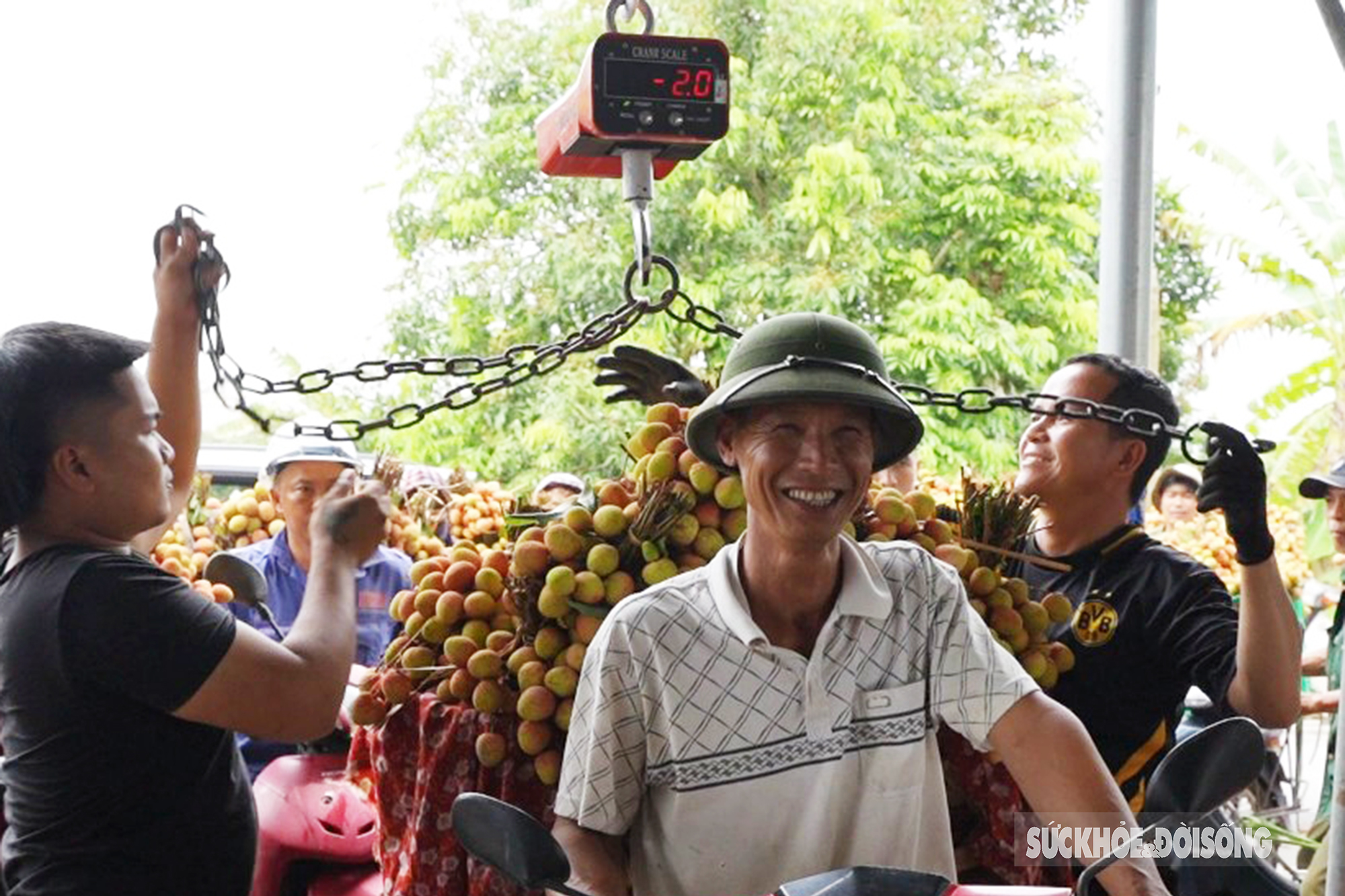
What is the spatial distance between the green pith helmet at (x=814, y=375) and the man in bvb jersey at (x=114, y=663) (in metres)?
0.66

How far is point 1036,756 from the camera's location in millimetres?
2033

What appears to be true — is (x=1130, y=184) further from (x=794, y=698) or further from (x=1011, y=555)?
(x=794, y=698)

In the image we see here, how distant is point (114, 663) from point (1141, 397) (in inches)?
77.0

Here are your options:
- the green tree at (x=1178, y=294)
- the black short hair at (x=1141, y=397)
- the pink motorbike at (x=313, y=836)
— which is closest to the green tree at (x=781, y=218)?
the green tree at (x=1178, y=294)

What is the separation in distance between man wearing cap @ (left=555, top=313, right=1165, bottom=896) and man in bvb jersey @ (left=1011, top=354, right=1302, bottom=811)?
1.67 feet

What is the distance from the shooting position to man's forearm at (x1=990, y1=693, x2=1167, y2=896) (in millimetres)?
2010

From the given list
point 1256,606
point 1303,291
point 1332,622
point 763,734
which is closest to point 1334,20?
point 763,734

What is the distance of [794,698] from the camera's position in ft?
6.63

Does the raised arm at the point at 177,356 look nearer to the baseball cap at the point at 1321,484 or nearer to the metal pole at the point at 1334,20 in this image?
the metal pole at the point at 1334,20

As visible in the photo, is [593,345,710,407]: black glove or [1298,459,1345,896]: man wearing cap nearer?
[593,345,710,407]: black glove

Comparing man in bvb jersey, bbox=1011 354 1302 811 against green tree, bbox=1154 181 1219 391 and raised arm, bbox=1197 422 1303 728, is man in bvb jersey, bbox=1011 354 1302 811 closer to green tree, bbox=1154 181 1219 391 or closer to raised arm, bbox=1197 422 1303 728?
raised arm, bbox=1197 422 1303 728

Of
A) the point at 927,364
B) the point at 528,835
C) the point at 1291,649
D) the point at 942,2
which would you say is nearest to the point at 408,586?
the point at 1291,649

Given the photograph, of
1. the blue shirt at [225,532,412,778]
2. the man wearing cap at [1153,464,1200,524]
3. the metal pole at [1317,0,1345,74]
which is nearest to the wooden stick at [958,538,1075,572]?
the metal pole at [1317,0,1345,74]

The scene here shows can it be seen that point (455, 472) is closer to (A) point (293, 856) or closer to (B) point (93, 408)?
(A) point (293, 856)
